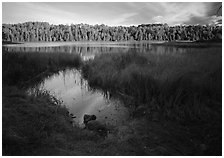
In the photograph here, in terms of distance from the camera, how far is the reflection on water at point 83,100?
7543 mm

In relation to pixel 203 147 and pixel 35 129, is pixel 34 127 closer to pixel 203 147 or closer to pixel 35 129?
pixel 35 129

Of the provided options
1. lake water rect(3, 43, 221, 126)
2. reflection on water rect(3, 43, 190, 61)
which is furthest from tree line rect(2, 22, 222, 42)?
lake water rect(3, 43, 221, 126)

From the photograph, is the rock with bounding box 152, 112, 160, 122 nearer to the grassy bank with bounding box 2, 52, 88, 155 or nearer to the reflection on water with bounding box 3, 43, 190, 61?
the grassy bank with bounding box 2, 52, 88, 155

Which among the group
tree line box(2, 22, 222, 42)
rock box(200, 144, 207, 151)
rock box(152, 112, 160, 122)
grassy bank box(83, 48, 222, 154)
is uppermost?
tree line box(2, 22, 222, 42)

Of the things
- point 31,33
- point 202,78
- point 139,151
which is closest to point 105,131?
point 139,151

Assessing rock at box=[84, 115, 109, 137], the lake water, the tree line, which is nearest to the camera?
rock at box=[84, 115, 109, 137]

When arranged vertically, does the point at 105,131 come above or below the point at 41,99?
below

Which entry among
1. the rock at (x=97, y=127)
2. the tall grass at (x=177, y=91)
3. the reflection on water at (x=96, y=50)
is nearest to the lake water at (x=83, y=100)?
the rock at (x=97, y=127)

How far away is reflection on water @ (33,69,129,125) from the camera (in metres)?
7.54

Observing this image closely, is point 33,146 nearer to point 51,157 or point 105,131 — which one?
point 51,157

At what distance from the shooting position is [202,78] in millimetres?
8297

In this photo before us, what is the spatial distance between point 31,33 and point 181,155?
108 m

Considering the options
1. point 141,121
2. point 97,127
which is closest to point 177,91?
point 141,121

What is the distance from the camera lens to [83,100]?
380 inches
